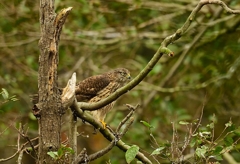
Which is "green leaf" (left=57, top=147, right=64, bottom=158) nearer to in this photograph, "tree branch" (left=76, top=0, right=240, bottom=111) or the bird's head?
"tree branch" (left=76, top=0, right=240, bottom=111)

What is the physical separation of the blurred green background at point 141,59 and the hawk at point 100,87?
82cm

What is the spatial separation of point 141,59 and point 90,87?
186 cm

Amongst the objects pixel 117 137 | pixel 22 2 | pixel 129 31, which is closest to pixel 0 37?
pixel 22 2

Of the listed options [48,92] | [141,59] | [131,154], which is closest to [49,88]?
[48,92]

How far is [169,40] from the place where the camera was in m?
3.23

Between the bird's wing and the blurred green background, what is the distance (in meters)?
1.08

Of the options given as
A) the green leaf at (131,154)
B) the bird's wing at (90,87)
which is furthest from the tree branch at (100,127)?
the bird's wing at (90,87)

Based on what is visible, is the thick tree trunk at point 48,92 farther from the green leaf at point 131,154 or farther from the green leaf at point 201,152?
the green leaf at point 201,152

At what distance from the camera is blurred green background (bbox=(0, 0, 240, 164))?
6.64 metres

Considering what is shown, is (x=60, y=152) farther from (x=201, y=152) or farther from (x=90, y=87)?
(x=90, y=87)

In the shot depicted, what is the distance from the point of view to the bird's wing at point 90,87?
5406mm

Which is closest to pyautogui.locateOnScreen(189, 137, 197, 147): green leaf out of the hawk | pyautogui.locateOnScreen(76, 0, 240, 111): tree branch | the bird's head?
pyautogui.locateOnScreen(76, 0, 240, 111): tree branch

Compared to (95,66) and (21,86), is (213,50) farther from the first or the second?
(21,86)

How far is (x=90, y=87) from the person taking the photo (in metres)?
5.50
